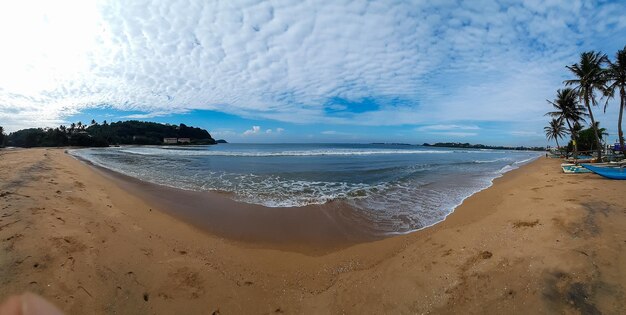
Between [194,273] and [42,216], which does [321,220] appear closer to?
[194,273]

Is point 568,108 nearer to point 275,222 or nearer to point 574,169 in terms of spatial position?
point 574,169

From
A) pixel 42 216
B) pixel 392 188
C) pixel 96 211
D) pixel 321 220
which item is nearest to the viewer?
pixel 42 216

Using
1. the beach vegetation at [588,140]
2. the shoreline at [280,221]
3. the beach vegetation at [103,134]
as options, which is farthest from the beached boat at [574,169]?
the beach vegetation at [103,134]

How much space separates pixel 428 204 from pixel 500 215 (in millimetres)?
2422

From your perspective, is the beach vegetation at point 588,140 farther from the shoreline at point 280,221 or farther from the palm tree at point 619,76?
the shoreline at point 280,221

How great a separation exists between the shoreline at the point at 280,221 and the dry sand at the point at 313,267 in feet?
1.13

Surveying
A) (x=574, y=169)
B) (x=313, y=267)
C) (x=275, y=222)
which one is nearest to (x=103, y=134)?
(x=275, y=222)

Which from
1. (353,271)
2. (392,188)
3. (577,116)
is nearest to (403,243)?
(353,271)

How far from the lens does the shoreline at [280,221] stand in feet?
21.1

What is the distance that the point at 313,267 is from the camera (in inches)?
203

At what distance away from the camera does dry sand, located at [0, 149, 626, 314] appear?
3.68 m

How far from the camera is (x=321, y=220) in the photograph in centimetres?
783

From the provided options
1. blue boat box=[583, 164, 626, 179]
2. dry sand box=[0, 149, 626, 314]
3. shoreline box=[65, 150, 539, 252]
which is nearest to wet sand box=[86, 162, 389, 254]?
shoreline box=[65, 150, 539, 252]

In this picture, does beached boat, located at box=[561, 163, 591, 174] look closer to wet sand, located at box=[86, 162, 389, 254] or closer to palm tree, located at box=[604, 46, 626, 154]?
palm tree, located at box=[604, 46, 626, 154]
